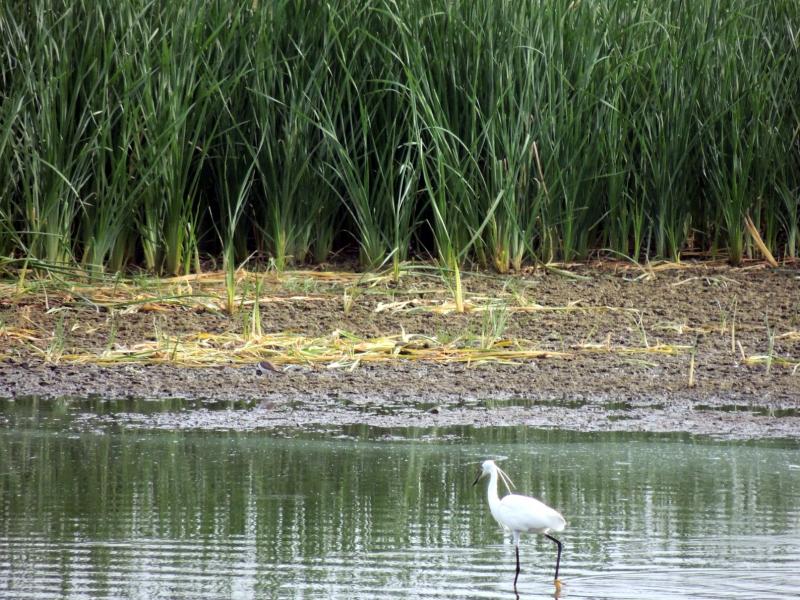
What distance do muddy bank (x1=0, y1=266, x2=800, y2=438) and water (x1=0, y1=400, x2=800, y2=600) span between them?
37 centimetres

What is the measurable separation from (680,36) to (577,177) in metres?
1.33

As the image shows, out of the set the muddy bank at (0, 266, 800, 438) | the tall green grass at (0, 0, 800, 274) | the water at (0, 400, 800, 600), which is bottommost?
the water at (0, 400, 800, 600)

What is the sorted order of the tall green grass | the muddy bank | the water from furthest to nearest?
Result: the tall green grass, the muddy bank, the water

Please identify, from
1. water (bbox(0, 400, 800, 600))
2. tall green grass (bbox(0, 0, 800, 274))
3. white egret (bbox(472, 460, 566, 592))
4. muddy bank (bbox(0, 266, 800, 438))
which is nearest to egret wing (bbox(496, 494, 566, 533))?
white egret (bbox(472, 460, 566, 592))

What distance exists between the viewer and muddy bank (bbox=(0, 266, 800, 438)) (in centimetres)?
566

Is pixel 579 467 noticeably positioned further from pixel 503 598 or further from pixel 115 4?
pixel 115 4

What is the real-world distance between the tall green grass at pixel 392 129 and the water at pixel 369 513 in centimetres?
288

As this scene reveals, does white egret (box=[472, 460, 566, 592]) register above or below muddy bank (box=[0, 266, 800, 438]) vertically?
below

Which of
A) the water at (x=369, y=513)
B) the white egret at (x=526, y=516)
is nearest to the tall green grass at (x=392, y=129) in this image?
the water at (x=369, y=513)

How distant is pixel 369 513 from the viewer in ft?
13.8

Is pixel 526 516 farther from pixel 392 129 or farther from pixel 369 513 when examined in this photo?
pixel 392 129

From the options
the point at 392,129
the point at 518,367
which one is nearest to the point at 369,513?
the point at 518,367

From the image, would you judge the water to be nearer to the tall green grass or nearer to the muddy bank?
the muddy bank

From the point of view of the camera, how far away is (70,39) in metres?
8.21
